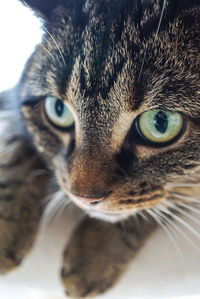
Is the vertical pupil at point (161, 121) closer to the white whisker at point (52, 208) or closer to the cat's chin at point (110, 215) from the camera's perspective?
the cat's chin at point (110, 215)

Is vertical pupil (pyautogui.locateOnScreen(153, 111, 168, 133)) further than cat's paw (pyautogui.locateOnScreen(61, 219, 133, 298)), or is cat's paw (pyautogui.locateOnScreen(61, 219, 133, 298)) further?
cat's paw (pyautogui.locateOnScreen(61, 219, 133, 298))

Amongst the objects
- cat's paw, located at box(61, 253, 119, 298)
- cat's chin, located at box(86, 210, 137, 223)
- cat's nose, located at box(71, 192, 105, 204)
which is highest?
cat's nose, located at box(71, 192, 105, 204)

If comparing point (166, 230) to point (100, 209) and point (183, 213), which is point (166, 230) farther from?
point (100, 209)

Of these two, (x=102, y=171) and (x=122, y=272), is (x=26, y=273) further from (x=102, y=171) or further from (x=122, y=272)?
(x=102, y=171)

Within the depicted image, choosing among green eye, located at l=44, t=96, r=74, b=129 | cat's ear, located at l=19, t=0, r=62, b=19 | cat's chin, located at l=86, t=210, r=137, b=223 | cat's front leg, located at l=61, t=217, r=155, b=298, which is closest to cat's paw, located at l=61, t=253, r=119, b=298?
cat's front leg, located at l=61, t=217, r=155, b=298

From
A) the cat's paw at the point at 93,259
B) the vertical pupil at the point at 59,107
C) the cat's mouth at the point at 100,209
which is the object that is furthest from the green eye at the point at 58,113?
the cat's paw at the point at 93,259

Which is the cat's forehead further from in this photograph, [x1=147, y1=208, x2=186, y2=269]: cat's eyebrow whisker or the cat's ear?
[x1=147, y1=208, x2=186, y2=269]: cat's eyebrow whisker

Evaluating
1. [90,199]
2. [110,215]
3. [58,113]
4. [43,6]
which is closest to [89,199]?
[90,199]
